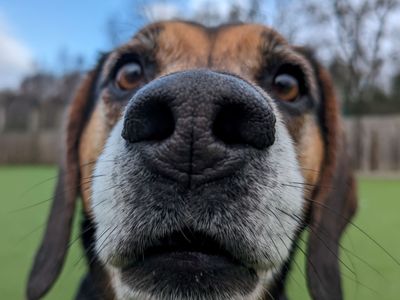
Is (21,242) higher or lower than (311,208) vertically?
lower

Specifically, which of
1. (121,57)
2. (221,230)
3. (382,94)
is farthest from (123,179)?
(382,94)

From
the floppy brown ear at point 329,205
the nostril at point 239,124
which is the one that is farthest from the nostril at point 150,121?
the floppy brown ear at point 329,205

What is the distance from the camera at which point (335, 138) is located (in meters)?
3.14

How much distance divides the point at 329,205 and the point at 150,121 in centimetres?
172

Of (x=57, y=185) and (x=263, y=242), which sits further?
(x=57, y=185)

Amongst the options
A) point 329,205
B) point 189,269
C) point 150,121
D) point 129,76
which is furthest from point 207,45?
point 189,269

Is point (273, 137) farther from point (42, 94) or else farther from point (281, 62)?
point (42, 94)

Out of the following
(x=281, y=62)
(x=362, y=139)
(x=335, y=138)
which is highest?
(x=281, y=62)

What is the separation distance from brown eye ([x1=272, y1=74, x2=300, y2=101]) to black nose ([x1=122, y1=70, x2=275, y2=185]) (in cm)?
117

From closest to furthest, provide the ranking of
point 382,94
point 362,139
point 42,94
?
point 362,139 → point 382,94 → point 42,94

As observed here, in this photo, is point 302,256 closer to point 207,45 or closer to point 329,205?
point 329,205

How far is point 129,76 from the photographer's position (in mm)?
2762

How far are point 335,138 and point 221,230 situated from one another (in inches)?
66.5

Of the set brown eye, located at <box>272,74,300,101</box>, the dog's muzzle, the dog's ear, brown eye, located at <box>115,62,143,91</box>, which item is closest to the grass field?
the dog's ear
